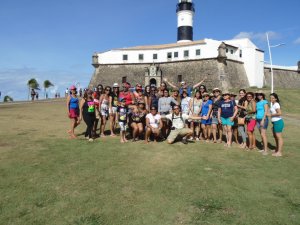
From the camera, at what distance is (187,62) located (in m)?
39.3

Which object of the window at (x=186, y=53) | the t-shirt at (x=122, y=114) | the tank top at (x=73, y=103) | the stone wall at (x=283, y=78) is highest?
the window at (x=186, y=53)

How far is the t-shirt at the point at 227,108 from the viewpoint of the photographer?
27.4 ft

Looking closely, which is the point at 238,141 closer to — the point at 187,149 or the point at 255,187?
the point at 187,149

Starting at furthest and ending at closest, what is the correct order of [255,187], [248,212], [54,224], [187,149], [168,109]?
[168,109] → [187,149] → [255,187] → [248,212] → [54,224]

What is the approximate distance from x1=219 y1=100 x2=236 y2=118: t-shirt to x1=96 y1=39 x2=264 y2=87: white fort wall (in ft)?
98.6

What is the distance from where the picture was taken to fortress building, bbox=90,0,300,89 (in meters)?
37.0

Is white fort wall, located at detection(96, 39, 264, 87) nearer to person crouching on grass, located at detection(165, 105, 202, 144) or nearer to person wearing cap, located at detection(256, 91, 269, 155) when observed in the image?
person crouching on grass, located at detection(165, 105, 202, 144)

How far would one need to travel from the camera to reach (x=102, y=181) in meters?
5.23

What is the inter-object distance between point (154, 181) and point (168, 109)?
4.12 meters

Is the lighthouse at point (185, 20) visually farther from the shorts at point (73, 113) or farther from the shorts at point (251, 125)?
the shorts at point (251, 125)

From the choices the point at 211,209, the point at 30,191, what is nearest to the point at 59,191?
the point at 30,191

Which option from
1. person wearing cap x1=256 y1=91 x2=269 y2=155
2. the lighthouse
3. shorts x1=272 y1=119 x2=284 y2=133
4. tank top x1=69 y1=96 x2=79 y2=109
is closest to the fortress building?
the lighthouse

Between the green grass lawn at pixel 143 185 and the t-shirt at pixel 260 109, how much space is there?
1.21 meters

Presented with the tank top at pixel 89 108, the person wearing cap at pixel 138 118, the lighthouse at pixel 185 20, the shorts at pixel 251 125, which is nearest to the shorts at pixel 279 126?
the shorts at pixel 251 125
